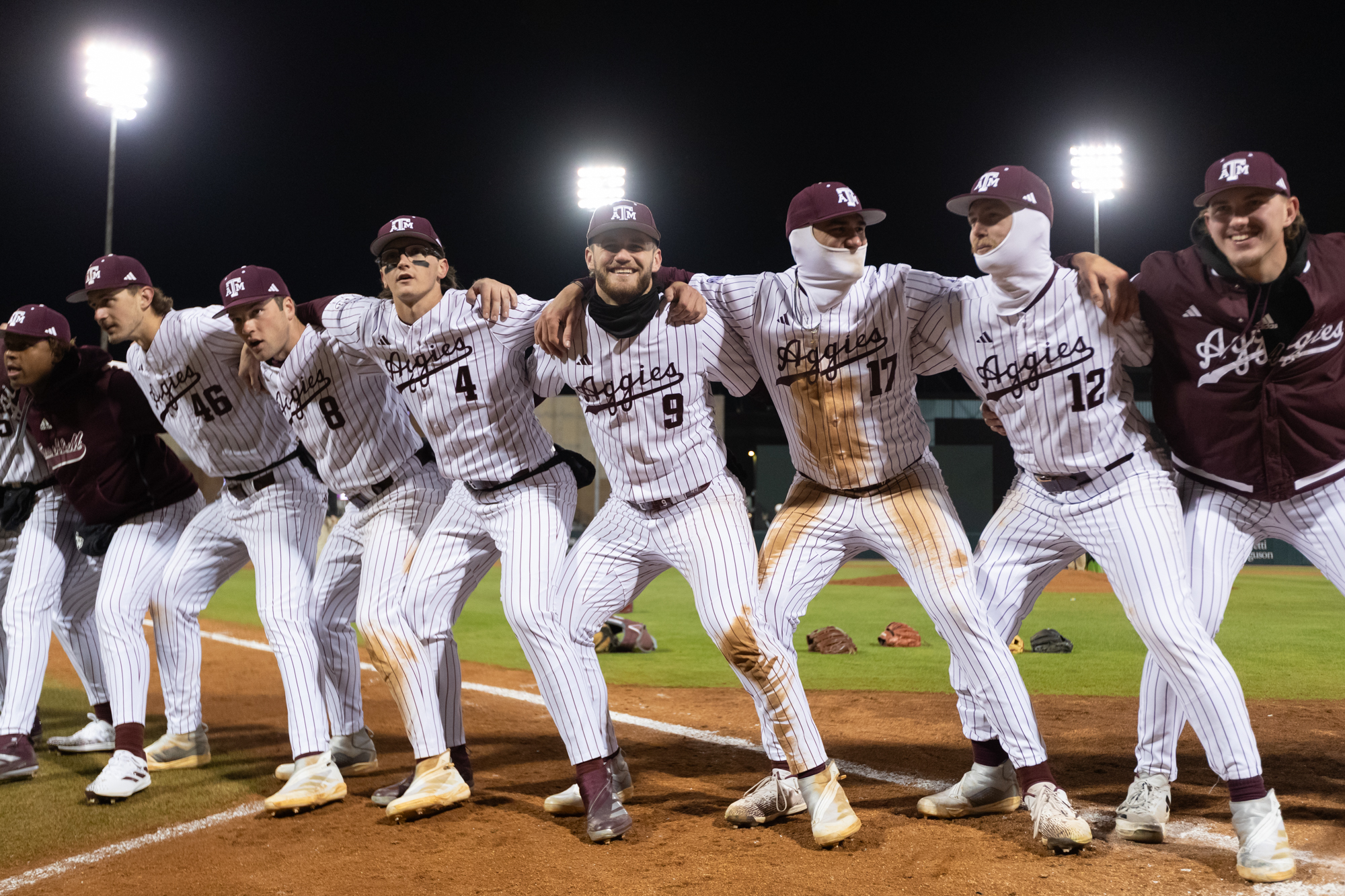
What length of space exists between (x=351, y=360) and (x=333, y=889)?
2238mm

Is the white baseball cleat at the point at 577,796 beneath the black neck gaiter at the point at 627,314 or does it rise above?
beneath

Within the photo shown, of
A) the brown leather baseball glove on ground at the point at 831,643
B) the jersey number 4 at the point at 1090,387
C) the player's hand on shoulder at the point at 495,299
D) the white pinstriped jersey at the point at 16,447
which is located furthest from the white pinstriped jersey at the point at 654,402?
the brown leather baseball glove on ground at the point at 831,643

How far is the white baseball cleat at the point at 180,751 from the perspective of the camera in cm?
509

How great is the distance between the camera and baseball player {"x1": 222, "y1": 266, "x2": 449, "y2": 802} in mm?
4438

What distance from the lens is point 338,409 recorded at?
181 inches

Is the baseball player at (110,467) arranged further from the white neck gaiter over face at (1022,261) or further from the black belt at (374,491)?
the white neck gaiter over face at (1022,261)

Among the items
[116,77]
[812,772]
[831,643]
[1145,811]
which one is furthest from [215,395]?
[116,77]

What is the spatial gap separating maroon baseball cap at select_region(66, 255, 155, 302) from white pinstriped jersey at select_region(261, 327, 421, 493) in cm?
95

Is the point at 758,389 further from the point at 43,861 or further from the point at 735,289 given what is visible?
the point at 43,861

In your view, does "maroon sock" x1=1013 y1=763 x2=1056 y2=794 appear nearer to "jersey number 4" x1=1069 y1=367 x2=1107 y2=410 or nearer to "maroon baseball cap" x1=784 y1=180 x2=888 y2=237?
"jersey number 4" x1=1069 y1=367 x2=1107 y2=410

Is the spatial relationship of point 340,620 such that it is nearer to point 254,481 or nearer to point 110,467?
point 254,481

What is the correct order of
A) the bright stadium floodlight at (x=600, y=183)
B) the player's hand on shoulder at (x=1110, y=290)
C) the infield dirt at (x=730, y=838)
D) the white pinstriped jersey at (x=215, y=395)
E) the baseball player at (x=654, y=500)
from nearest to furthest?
1. the infield dirt at (x=730, y=838)
2. the player's hand on shoulder at (x=1110, y=290)
3. the baseball player at (x=654, y=500)
4. the white pinstriped jersey at (x=215, y=395)
5. the bright stadium floodlight at (x=600, y=183)

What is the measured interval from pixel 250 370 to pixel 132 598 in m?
1.31

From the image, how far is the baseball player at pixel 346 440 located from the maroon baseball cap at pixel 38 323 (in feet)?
3.72
